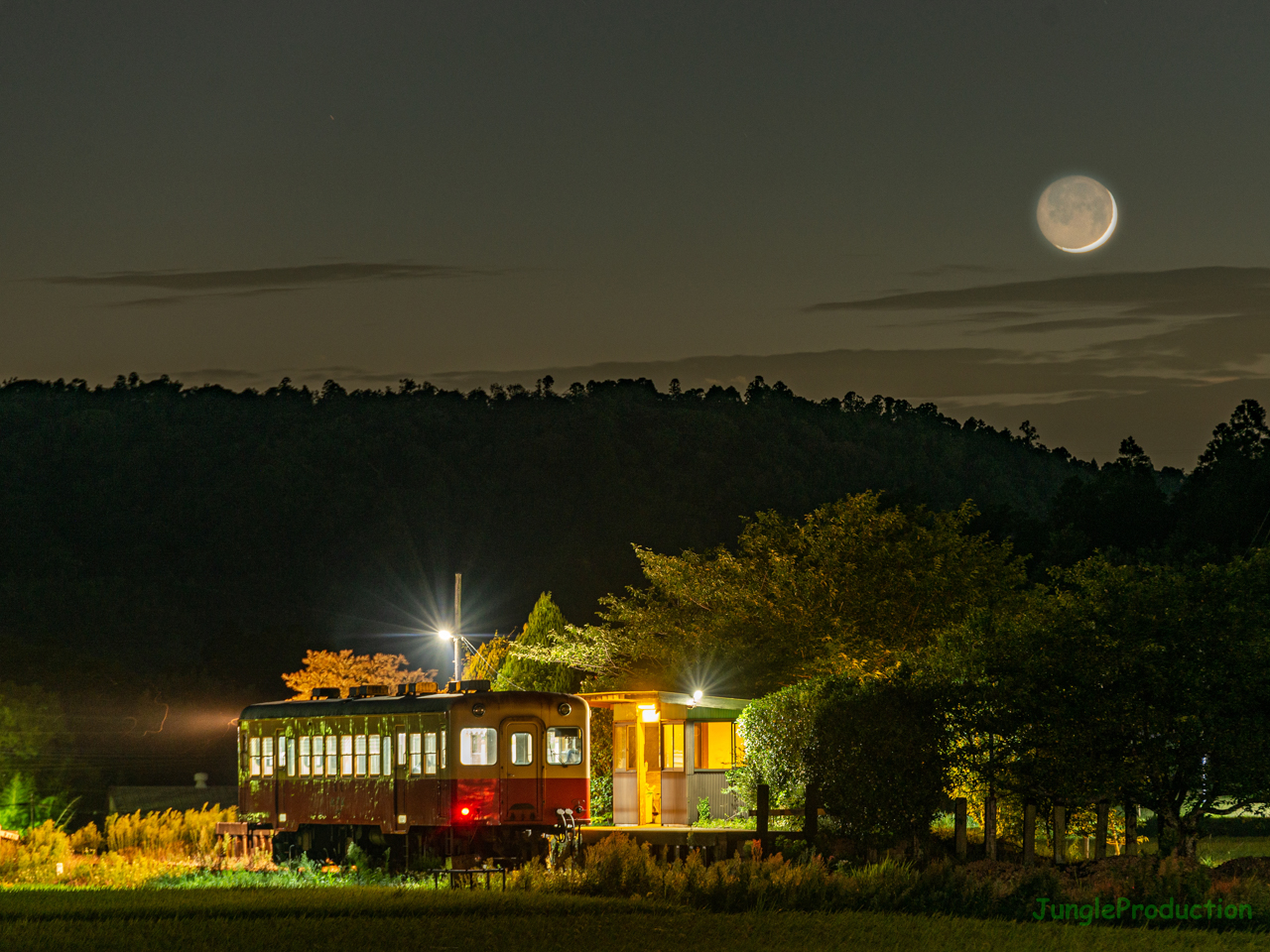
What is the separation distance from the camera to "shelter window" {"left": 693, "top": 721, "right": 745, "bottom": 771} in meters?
35.9

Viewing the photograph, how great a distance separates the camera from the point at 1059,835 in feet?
71.5

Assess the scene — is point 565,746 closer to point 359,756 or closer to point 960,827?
point 359,756

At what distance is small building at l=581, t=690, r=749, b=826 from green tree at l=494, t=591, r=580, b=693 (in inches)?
445

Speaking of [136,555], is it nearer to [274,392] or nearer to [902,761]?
Answer: [274,392]

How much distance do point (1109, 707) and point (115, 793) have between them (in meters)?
41.8

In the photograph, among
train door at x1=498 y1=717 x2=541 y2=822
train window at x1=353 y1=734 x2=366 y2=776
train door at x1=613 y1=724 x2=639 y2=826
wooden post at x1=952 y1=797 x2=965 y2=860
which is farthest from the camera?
train door at x1=613 y1=724 x2=639 y2=826

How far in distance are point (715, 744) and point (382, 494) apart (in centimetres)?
11669

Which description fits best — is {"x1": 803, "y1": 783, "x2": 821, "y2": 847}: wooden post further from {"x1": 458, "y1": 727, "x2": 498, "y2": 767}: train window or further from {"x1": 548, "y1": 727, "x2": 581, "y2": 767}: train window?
{"x1": 458, "y1": 727, "x2": 498, "y2": 767}: train window

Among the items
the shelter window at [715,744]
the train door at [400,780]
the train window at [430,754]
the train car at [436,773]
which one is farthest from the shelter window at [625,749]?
the train window at [430,754]

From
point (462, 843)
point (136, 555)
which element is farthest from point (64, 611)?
point (462, 843)

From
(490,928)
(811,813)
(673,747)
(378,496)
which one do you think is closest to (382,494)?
A: (378,496)

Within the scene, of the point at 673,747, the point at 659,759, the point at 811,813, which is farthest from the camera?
the point at 673,747

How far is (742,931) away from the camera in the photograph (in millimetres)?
16781

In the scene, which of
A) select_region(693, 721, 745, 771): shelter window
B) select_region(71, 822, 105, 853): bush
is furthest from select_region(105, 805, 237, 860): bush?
select_region(693, 721, 745, 771): shelter window
